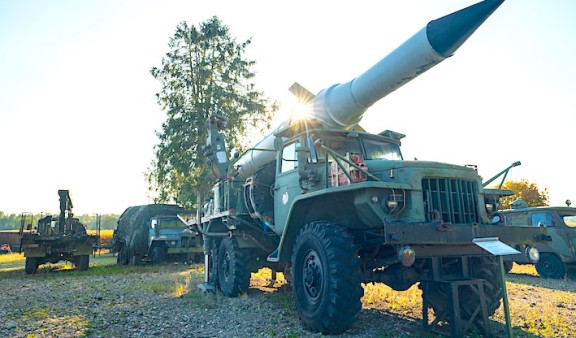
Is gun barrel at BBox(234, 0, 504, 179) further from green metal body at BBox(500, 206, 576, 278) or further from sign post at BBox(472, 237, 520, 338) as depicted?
green metal body at BBox(500, 206, 576, 278)

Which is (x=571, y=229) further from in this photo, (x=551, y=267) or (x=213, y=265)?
(x=213, y=265)

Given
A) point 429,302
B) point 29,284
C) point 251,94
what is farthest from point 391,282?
point 251,94

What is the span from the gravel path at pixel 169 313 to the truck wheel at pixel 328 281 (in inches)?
10.4

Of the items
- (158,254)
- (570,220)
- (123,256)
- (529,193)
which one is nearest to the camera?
(570,220)

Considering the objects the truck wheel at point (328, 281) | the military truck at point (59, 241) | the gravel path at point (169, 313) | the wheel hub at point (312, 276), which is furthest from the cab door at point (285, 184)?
the military truck at point (59, 241)

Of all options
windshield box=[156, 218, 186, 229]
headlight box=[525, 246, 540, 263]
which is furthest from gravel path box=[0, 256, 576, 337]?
windshield box=[156, 218, 186, 229]

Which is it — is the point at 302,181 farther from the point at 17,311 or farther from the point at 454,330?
the point at 17,311

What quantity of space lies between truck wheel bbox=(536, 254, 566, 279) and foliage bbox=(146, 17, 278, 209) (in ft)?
46.6

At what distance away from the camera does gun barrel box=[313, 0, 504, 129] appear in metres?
4.82

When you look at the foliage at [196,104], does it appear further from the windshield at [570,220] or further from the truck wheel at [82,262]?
the windshield at [570,220]

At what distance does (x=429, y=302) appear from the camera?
16.6ft

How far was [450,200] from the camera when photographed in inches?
198

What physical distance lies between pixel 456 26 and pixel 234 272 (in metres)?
5.51

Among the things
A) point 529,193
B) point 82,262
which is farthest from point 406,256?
point 529,193
